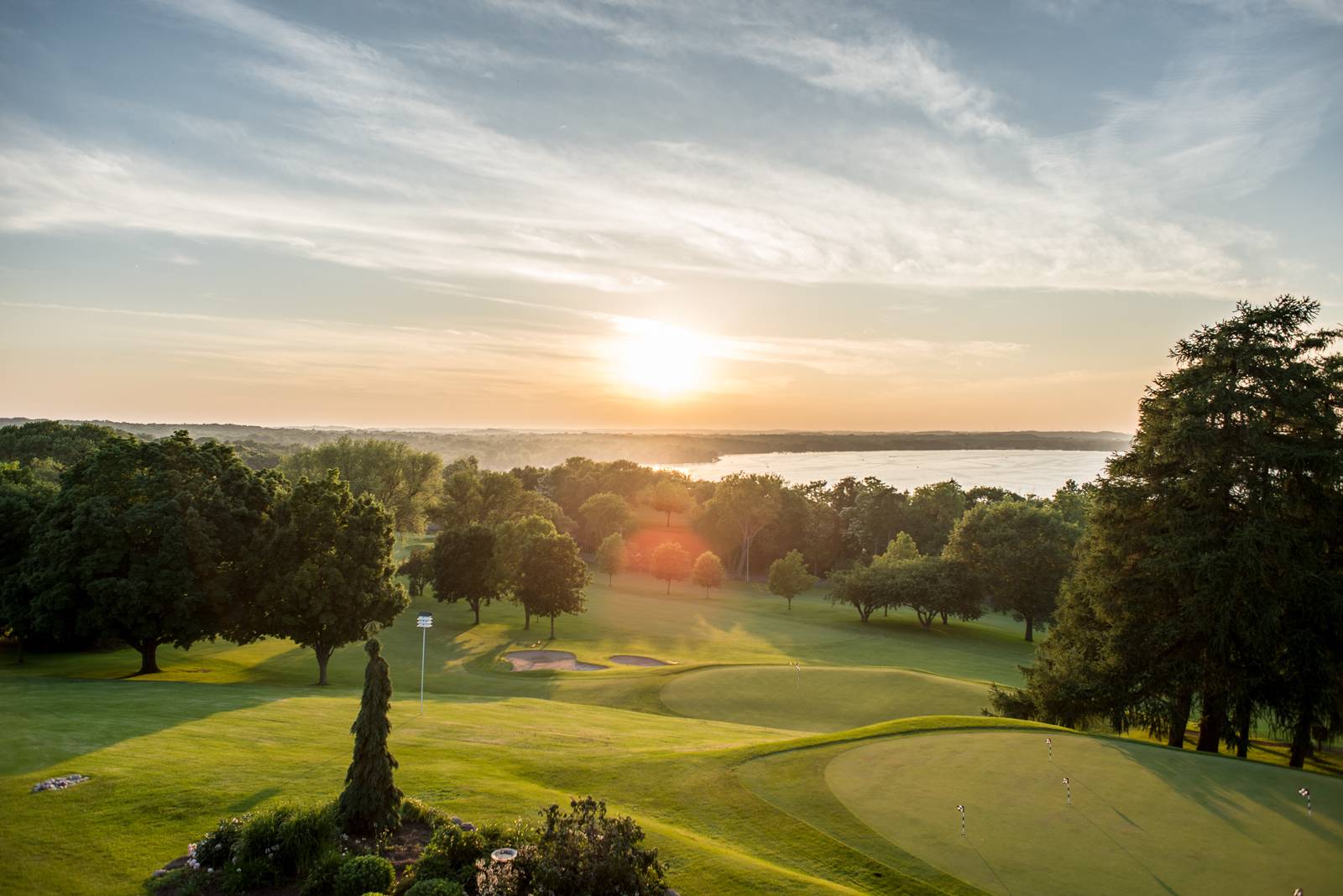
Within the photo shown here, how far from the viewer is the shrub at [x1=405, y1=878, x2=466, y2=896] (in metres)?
10.7

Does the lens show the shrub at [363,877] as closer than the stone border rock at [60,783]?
Yes

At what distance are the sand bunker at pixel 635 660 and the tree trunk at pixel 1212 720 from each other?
29.9 meters

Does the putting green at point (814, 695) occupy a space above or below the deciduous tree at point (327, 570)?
below

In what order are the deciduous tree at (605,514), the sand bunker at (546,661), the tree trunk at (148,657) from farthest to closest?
the deciduous tree at (605,514) → the sand bunker at (546,661) → the tree trunk at (148,657)

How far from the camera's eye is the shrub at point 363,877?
11141 millimetres

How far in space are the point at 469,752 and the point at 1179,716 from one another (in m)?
24.1

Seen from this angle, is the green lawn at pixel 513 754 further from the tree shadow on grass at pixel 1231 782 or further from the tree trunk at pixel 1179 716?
the tree trunk at pixel 1179 716

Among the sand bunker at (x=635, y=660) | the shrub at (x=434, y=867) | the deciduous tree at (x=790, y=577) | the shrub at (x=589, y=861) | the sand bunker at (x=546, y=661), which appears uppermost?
the shrub at (x=589, y=861)

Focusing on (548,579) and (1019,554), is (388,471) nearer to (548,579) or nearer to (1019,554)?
(548,579)

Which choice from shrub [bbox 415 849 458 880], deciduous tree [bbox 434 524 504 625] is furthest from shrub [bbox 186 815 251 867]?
deciduous tree [bbox 434 524 504 625]

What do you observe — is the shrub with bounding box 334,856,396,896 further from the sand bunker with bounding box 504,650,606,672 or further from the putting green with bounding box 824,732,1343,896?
the sand bunker with bounding box 504,650,606,672

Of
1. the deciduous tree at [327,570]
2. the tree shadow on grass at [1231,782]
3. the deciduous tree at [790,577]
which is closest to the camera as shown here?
the tree shadow on grass at [1231,782]

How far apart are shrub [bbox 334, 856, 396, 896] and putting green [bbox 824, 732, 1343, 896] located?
8.75 m

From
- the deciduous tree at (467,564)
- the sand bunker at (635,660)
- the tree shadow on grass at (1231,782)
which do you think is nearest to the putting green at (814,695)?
the sand bunker at (635,660)
